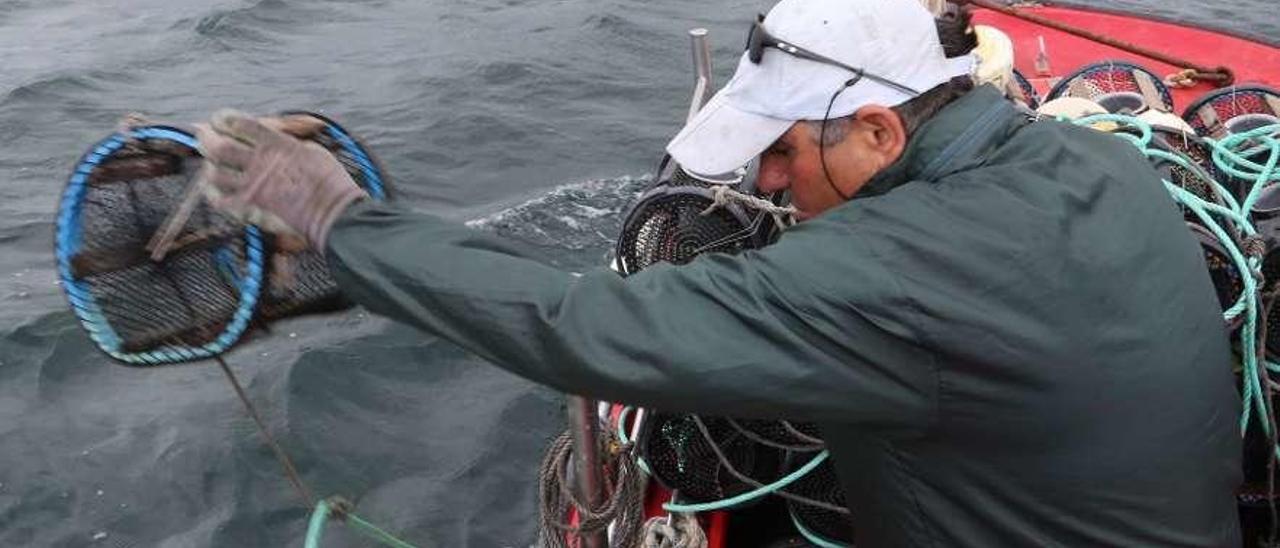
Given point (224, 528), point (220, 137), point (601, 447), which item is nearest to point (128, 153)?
point (220, 137)

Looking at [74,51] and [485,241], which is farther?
[74,51]

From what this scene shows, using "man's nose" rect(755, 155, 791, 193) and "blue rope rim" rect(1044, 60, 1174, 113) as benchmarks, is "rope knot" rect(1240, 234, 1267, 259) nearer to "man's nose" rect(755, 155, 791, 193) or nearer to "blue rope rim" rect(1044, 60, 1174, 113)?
"man's nose" rect(755, 155, 791, 193)

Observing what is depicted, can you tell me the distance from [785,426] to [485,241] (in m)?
1.87

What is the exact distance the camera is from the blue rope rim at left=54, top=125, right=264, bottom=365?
245 centimetres

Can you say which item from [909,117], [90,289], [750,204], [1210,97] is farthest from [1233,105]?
[90,289]

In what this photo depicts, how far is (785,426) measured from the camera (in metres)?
3.47

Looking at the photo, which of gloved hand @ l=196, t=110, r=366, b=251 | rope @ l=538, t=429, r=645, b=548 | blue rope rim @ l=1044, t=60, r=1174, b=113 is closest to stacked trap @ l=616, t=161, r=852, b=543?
rope @ l=538, t=429, r=645, b=548

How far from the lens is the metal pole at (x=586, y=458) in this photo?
2584 mm

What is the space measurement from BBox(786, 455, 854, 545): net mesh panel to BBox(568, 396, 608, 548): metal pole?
0.93m

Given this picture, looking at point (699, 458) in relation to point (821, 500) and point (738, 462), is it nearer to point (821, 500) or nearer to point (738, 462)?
point (738, 462)

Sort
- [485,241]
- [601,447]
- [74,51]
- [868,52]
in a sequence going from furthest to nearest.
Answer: [74,51], [601,447], [868,52], [485,241]

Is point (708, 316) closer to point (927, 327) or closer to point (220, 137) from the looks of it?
point (927, 327)

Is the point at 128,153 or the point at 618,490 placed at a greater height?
the point at 128,153

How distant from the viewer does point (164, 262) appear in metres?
2.58
